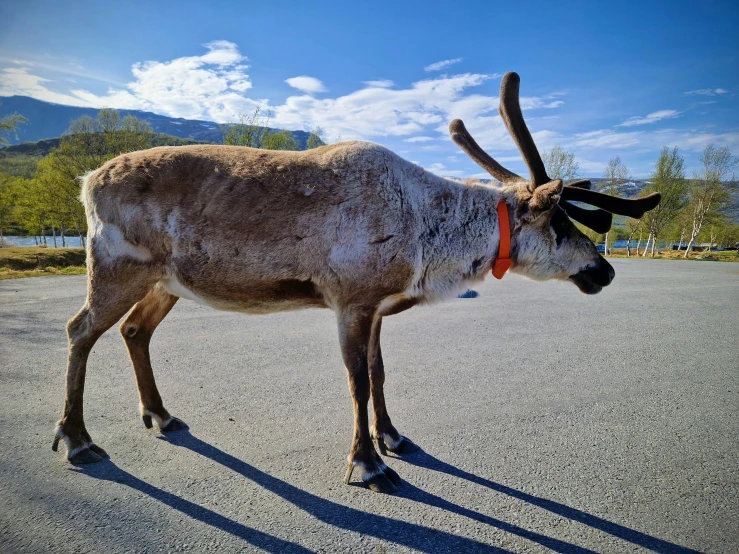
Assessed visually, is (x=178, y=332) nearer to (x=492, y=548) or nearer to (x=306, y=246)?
(x=306, y=246)

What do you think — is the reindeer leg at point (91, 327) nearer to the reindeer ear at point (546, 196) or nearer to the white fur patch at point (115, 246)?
the white fur patch at point (115, 246)

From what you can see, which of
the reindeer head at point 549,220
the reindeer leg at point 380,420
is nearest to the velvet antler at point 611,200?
the reindeer head at point 549,220

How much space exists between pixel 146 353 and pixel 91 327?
1.97 feet

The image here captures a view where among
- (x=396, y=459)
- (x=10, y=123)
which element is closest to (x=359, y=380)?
(x=396, y=459)

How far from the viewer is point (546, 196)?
3143 millimetres

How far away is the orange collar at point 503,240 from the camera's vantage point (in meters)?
3.37

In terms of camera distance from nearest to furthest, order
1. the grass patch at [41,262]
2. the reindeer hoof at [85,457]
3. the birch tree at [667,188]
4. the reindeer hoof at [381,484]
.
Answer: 1. the reindeer hoof at [381,484]
2. the reindeer hoof at [85,457]
3. the grass patch at [41,262]
4. the birch tree at [667,188]

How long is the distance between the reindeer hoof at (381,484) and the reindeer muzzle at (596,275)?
7.75 ft

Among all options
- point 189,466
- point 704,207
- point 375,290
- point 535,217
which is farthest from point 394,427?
point 704,207

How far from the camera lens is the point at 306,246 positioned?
3.11 meters

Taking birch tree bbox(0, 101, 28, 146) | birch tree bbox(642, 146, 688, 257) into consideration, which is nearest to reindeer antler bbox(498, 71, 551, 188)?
birch tree bbox(0, 101, 28, 146)

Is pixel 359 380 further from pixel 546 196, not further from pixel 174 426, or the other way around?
pixel 546 196

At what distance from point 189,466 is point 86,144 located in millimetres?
44476

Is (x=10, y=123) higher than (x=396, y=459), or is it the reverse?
(x=10, y=123)
